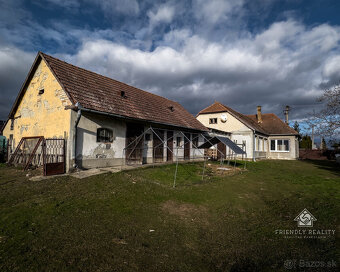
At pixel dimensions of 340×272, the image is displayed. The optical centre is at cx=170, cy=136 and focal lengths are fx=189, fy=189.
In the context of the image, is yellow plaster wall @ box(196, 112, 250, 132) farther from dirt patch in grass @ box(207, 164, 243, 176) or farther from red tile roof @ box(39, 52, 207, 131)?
dirt patch in grass @ box(207, 164, 243, 176)

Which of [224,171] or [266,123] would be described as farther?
[266,123]

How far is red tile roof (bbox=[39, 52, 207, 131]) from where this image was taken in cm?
1009

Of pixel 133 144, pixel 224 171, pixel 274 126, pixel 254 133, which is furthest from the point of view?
pixel 274 126

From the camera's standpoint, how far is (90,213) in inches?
192

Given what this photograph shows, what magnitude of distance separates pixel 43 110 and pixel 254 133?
800 inches

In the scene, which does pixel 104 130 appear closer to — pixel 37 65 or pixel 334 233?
pixel 37 65

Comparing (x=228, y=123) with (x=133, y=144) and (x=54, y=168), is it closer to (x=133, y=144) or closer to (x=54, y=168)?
(x=133, y=144)

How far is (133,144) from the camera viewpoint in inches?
487

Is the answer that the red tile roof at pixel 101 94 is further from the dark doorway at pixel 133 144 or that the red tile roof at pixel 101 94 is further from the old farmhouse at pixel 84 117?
the dark doorway at pixel 133 144

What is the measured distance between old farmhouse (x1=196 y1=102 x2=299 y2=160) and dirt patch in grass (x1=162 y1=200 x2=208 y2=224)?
59.5 ft

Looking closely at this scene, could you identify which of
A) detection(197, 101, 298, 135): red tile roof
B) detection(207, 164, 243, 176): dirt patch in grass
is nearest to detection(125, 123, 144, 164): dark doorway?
detection(207, 164, 243, 176): dirt patch in grass

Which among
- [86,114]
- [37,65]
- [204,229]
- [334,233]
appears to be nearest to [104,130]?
[86,114]

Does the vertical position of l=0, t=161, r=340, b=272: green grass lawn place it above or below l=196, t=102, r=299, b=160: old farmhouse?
below

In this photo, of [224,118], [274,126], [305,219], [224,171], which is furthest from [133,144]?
[274,126]
